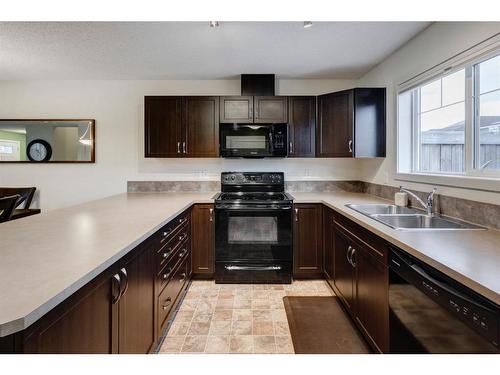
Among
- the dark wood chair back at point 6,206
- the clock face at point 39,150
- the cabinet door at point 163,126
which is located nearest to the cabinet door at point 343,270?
the cabinet door at point 163,126

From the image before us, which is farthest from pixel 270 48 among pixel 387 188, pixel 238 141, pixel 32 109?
pixel 32 109

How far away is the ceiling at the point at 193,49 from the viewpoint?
2232mm

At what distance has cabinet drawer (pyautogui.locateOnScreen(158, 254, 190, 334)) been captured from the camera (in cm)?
189

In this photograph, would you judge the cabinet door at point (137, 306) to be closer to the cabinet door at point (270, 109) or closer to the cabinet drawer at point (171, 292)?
the cabinet drawer at point (171, 292)

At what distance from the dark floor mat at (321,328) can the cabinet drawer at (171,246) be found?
3.46 feet

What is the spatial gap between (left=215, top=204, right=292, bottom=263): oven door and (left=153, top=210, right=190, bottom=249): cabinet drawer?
480 millimetres

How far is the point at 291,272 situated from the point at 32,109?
144 inches

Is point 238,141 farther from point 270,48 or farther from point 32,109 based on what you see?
point 32,109

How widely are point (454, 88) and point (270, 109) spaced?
172 cm

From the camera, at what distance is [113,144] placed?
11.8 feet

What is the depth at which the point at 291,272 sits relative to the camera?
9.68 feet

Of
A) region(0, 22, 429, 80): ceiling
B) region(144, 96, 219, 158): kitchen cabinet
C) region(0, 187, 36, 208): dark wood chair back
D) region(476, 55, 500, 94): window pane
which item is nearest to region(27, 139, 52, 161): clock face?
region(0, 187, 36, 208): dark wood chair back

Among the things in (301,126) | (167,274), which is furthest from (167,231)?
(301,126)
